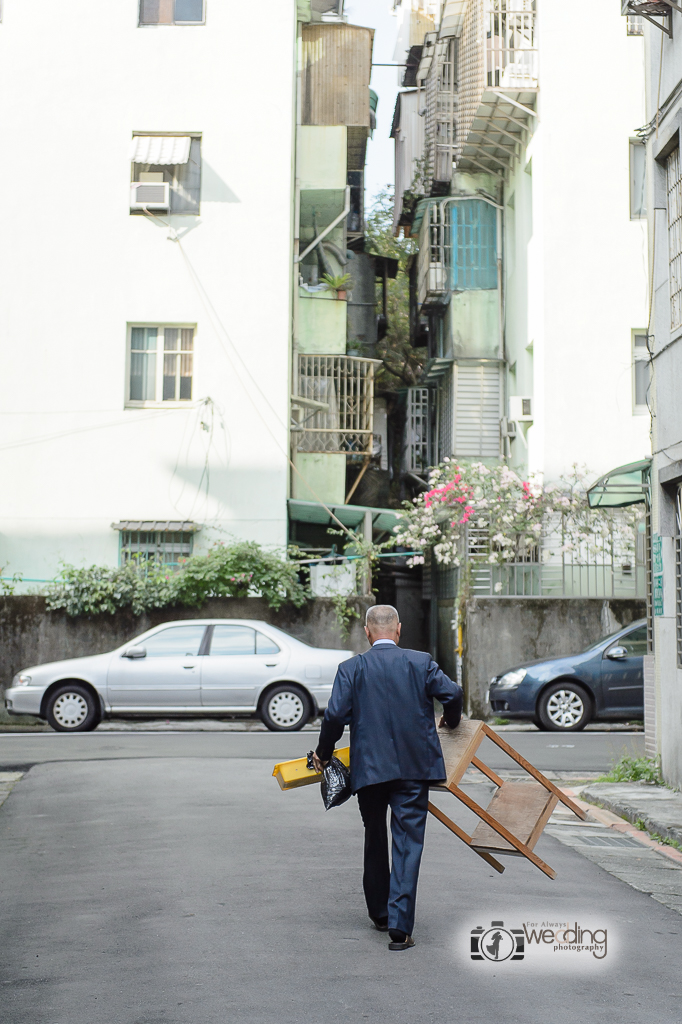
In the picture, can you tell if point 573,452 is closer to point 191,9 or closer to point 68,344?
point 68,344

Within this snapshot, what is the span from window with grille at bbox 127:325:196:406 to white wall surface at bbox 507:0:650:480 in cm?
623

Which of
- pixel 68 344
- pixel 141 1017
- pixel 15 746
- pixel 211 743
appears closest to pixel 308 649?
pixel 211 743

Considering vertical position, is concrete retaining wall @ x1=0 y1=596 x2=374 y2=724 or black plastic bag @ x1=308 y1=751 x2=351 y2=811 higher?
concrete retaining wall @ x1=0 y1=596 x2=374 y2=724

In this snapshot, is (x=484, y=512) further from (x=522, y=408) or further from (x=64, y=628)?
(x=64, y=628)

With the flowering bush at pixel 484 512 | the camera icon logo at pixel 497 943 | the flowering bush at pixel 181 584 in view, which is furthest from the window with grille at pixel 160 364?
the camera icon logo at pixel 497 943

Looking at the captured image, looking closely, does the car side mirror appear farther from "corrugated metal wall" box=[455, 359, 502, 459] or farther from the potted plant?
the potted plant

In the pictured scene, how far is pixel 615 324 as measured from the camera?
2036 centimetres

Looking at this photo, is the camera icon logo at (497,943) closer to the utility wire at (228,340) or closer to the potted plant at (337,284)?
the utility wire at (228,340)

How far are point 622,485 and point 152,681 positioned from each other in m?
6.69

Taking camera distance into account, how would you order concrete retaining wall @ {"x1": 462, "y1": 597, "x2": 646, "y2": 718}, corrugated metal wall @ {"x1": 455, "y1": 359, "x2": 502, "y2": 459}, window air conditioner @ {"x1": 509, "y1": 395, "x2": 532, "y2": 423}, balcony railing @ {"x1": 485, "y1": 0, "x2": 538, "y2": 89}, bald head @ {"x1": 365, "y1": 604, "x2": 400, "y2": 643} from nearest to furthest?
bald head @ {"x1": 365, "y1": 604, "x2": 400, "y2": 643} → concrete retaining wall @ {"x1": 462, "y1": 597, "x2": 646, "y2": 718} → balcony railing @ {"x1": 485, "y1": 0, "x2": 538, "y2": 89} → window air conditioner @ {"x1": 509, "y1": 395, "x2": 532, "y2": 423} → corrugated metal wall @ {"x1": 455, "y1": 359, "x2": 502, "y2": 459}

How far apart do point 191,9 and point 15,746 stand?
1396 centimetres

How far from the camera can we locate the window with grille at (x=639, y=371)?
20312 mm

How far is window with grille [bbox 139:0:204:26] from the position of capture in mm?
21312

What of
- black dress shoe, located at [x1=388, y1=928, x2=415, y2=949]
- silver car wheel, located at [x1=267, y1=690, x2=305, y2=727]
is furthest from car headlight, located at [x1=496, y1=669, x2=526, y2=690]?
black dress shoe, located at [x1=388, y1=928, x2=415, y2=949]
